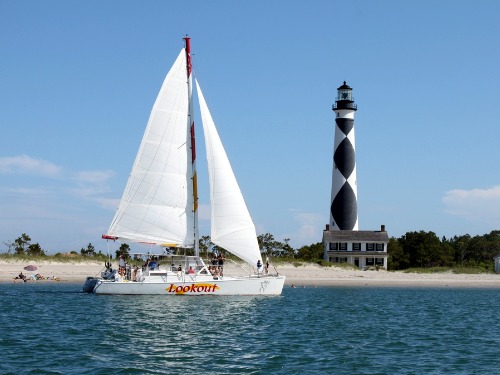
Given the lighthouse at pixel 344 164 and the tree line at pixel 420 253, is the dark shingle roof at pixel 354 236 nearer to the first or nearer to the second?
the lighthouse at pixel 344 164

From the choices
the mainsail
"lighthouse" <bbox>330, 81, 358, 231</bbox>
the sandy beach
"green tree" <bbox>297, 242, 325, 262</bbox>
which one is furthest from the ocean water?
"green tree" <bbox>297, 242, 325, 262</bbox>

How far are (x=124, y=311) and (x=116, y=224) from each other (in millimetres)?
7070

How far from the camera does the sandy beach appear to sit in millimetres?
56094

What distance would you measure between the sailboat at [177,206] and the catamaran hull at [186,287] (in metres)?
0.05

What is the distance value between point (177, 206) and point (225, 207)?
2351 millimetres

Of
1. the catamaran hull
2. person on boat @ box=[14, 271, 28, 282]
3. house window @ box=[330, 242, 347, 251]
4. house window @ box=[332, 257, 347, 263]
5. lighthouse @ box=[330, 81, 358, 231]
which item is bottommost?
the catamaran hull

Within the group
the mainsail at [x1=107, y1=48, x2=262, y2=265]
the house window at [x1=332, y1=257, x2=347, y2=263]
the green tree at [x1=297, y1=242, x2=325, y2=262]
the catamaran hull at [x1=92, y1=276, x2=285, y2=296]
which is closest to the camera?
the catamaran hull at [x1=92, y1=276, x2=285, y2=296]

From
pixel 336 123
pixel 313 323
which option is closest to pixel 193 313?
pixel 313 323

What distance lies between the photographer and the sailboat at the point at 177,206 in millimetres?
38031

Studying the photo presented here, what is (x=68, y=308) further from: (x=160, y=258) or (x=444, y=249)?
(x=444, y=249)

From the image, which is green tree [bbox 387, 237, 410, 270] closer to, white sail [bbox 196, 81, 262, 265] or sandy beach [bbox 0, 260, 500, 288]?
sandy beach [bbox 0, 260, 500, 288]

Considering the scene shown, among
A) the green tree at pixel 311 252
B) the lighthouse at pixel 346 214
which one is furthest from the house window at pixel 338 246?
the green tree at pixel 311 252

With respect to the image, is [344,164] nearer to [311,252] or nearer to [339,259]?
[339,259]

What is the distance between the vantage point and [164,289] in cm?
3712
